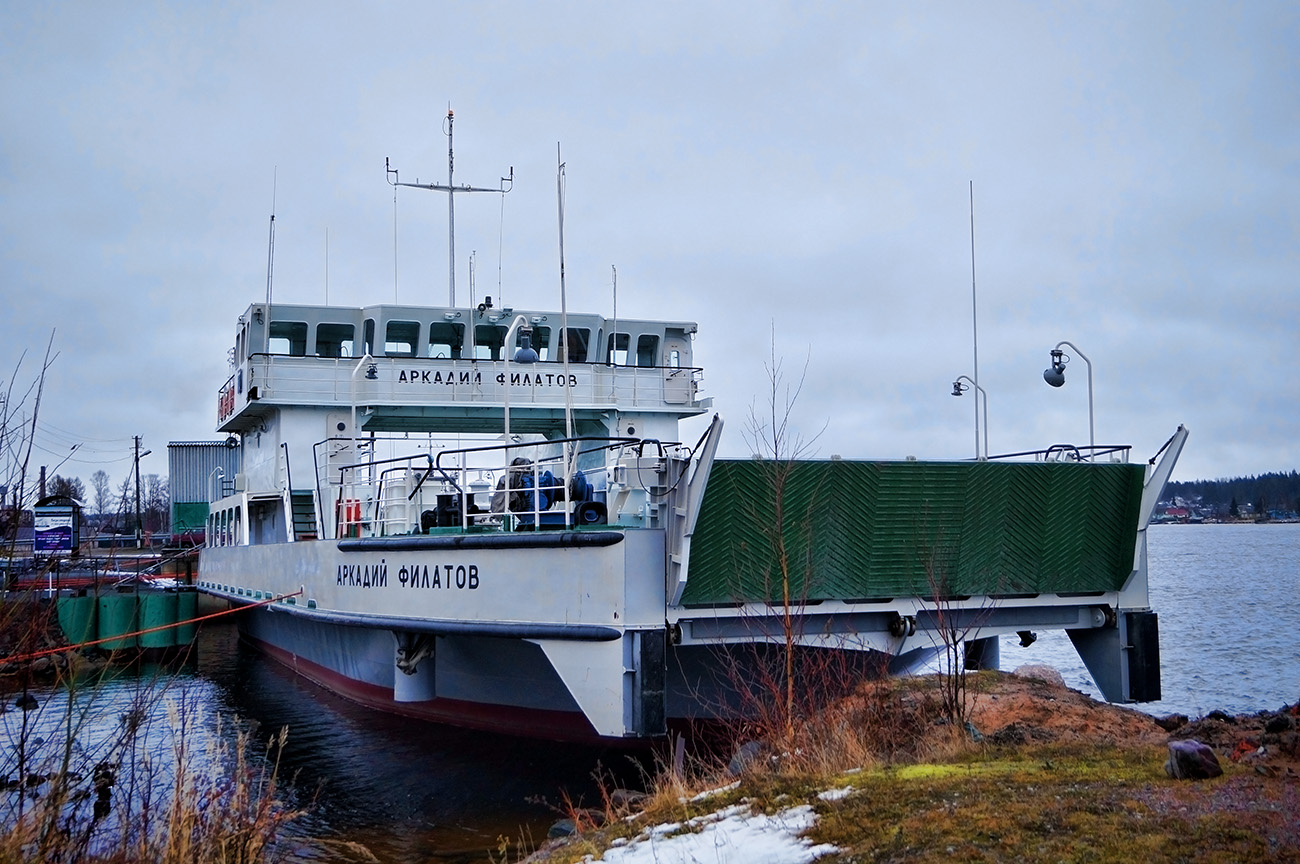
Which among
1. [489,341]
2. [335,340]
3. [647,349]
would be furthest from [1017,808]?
[335,340]

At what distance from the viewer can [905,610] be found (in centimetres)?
1130

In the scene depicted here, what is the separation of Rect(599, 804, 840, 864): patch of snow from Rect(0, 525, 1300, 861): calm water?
224 centimetres

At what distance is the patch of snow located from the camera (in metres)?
6.03

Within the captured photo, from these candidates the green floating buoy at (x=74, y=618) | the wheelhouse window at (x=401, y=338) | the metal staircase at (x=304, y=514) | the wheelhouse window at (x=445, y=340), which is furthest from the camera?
the green floating buoy at (x=74, y=618)

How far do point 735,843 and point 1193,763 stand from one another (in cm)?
262

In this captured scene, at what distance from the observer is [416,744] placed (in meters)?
13.5

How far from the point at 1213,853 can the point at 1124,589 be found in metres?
7.53

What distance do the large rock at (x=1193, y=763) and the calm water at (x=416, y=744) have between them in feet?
15.7

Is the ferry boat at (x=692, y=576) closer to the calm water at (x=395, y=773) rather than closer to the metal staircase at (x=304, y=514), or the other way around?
the calm water at (x=395, y=773)

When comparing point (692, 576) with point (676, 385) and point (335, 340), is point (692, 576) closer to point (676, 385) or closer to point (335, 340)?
point (676, 385)

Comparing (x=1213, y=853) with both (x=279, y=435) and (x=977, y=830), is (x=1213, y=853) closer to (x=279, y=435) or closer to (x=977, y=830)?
(x=977, y=830)

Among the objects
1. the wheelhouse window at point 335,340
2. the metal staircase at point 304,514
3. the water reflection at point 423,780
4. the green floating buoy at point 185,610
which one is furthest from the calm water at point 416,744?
the wheelhouse window at point 335,340

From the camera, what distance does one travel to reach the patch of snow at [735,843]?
6.03 meters

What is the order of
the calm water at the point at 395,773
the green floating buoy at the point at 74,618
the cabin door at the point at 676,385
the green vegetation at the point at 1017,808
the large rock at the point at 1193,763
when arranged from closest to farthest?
the green vegetation at the point at 1017,808
the large rock at the point at 1193,763
the calm water at the point at 395,773
the cabin door at the point at 676,385
the green floating buoy at the point at 74,618
